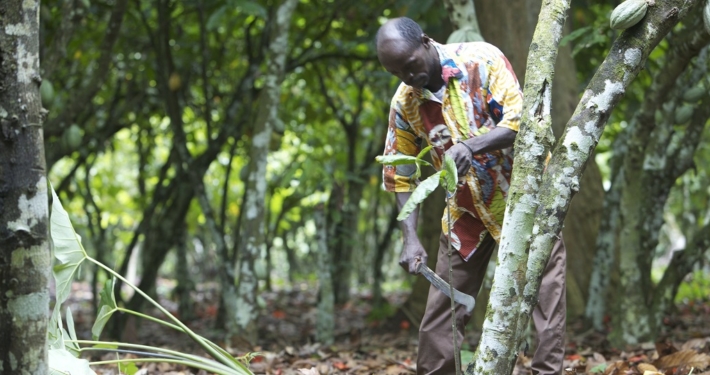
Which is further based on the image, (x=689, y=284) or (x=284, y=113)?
(x=689, y=284)

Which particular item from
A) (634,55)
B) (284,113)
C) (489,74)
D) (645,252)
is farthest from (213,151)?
(634,55)

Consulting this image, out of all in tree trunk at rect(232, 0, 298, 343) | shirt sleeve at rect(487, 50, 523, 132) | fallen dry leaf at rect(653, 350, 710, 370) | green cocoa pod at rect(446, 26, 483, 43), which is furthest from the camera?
tree trunk at rect(232, 0, 298, 343)

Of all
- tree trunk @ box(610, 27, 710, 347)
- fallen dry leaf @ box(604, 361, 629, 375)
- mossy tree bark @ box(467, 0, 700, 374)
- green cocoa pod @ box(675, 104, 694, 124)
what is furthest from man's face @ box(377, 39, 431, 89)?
green cocoa pod @ box(675, 104, 694, 124)

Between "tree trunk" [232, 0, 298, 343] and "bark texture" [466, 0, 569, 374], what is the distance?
2.36 meters

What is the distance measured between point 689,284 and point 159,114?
5281 mm

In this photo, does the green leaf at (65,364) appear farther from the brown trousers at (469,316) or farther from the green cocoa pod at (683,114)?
the green cocoa pod at (683,114)

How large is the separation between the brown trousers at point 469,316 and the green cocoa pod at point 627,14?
0.68 meters

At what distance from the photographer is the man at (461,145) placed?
216 cm

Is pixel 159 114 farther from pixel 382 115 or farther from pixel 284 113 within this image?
pixel 382 115

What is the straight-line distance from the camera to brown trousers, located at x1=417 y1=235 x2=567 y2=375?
2293 millimetres

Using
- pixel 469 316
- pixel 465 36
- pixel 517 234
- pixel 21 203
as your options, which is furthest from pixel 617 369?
pixel 21 203

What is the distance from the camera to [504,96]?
216 centimetres

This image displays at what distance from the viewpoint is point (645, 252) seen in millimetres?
3562

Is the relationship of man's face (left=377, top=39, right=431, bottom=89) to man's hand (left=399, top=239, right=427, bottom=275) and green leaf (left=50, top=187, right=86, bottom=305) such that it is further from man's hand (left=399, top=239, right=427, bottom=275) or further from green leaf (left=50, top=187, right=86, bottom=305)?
green leaf (left=50, top=187, right=86, bottom=305)
